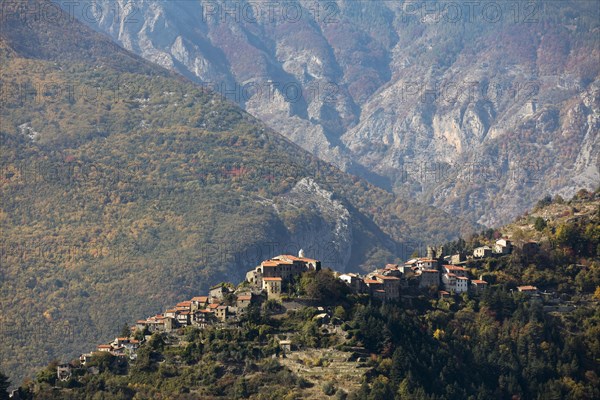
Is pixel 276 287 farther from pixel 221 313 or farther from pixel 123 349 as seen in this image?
pixel 123 349

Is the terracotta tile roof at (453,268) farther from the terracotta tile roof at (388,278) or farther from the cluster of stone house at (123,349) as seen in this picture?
the cluster of stone house at (123,349)

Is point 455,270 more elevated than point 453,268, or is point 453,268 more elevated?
point 453,268

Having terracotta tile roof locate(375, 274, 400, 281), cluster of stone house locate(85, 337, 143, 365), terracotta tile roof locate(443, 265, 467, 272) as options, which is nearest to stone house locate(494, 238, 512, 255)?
terracotta tile roof locate(443, 265, 467, 272)

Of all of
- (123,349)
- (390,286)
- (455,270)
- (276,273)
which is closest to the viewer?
(123,349)

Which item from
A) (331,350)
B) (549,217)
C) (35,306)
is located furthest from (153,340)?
(35,306)

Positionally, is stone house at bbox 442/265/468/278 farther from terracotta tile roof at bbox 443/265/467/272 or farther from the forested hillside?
the forested hillside

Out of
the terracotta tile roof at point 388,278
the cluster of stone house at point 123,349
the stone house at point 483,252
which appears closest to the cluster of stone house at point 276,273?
the terracotta tile roof at point 388,278

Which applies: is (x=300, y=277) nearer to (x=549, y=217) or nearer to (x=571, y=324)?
(x=571, y=324)

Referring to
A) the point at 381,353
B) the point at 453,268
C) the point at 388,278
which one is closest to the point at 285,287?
the point at 388,278
